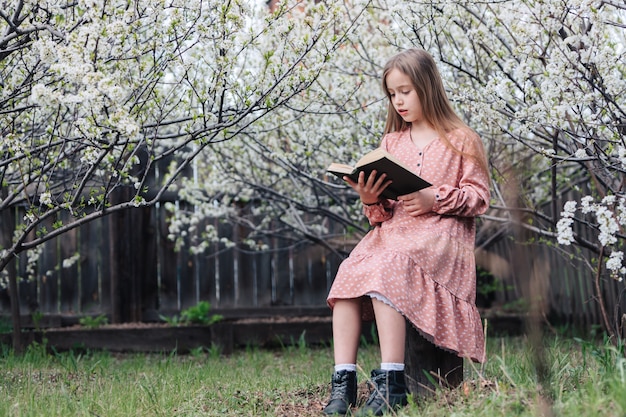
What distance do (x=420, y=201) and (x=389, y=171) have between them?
0.20m

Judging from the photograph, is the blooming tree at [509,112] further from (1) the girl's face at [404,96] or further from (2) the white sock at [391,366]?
(2) the white sock at [391,366]

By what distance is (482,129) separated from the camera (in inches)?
171

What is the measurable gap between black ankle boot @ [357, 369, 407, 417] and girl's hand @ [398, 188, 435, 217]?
604 millimetres

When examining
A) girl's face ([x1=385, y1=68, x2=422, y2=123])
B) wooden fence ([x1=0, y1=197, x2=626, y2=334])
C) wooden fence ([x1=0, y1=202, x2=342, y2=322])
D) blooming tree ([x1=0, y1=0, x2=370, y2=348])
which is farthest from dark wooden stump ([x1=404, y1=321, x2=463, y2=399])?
wooden fence ([x1=0, y1=202, x2=342, y2=322])

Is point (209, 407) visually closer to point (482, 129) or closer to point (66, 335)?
point (482, 129)

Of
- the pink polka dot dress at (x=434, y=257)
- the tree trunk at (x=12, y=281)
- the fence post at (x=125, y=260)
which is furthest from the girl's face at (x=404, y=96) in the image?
the fence post at (x=125, y=260)

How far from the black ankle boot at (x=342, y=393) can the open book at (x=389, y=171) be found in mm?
687

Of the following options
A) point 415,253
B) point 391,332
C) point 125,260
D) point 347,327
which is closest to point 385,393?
point 391,332

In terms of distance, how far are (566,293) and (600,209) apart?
299 cm

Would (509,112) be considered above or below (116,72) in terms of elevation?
below

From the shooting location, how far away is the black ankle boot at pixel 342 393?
2.54 meters

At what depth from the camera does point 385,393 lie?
249cm

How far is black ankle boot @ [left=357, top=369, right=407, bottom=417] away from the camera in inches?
96.0

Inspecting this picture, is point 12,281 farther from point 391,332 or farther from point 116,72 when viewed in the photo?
point 391,332
